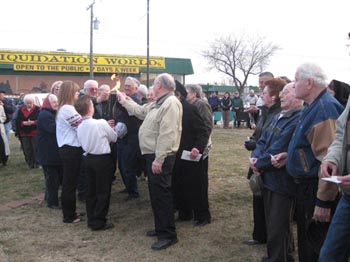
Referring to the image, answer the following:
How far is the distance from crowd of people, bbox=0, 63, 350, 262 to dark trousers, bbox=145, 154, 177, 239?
11 mm

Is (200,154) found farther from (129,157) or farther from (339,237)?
(339,237)

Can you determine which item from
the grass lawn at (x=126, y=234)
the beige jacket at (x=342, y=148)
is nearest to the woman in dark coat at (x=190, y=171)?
the grass lawn at (x=126, y=234)

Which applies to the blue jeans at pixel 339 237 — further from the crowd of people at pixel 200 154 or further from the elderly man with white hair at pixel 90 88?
the elderly man with white hair at pixel 90 88

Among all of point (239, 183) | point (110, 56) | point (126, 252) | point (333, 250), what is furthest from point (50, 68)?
point (333, 250)

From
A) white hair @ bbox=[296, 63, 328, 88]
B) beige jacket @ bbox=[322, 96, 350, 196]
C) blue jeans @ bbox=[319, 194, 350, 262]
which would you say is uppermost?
white hair @ bbox=[296, 63, 328, 88]

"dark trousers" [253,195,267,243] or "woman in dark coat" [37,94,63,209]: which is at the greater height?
"woman in dark coat" [37,94,63,209]

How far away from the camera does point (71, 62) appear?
34.5 meters

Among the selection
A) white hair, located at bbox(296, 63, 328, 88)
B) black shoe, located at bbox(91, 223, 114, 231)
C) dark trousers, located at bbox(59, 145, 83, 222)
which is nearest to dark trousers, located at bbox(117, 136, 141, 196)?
dark trousers, located at bbox(59, 145, 83, 222)

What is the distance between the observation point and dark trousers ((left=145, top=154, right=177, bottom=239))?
4520mm

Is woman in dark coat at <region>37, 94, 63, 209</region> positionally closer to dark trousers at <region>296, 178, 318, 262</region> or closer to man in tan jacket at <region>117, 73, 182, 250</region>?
man in tan jacket at <region>117, 73, 182, 250</region>

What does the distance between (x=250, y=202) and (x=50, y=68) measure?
3084 cm

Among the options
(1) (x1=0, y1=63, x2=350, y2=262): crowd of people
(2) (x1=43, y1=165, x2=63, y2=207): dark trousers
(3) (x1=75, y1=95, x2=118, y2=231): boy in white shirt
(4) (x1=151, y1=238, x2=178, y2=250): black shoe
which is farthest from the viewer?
(2) (x1=43, y1=165, x2=63, y2=207): dark trousers

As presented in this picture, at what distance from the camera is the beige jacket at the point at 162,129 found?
441 cm

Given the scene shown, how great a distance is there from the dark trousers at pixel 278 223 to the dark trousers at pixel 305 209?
0.09m
